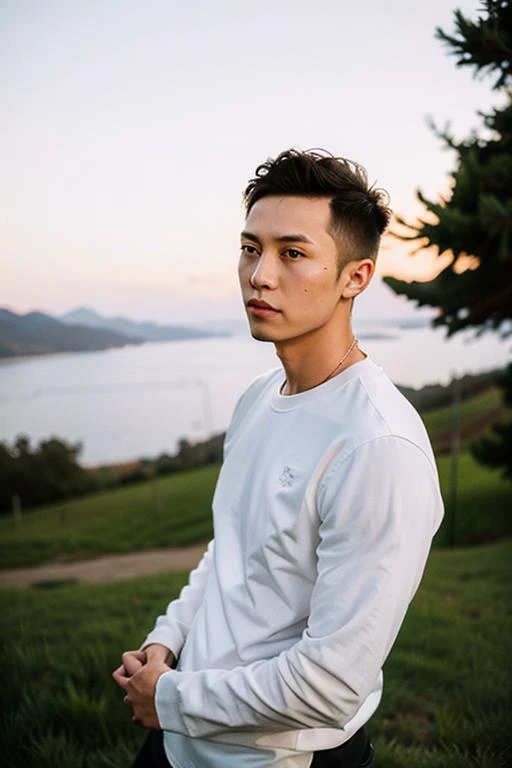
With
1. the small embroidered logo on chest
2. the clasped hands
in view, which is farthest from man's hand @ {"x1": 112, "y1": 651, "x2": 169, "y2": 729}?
the small embroidered logo on chest

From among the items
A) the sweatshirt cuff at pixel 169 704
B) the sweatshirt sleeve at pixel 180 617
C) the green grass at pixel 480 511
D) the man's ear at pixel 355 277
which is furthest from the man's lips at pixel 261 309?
the green grass at pixel 480 511

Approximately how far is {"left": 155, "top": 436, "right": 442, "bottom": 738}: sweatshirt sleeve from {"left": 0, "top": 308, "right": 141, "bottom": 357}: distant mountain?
5488 mm

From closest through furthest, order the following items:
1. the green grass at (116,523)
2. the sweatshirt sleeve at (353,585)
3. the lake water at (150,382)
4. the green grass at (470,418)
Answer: the sweatshirt sleeve at (353,585) < the lake water at (150,382) < the green grass at (116,523) < the green grass at (470,418)

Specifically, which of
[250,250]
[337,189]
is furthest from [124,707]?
[337,189]

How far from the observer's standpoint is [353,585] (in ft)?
3.23

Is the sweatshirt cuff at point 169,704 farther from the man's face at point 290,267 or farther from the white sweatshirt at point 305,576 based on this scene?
the man's face at point 290,267

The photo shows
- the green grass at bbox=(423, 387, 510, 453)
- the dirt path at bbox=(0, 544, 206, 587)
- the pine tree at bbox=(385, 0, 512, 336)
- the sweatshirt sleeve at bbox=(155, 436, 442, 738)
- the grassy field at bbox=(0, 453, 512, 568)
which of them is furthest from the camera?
the green grass at bbox=(423, 387, 510, 453)

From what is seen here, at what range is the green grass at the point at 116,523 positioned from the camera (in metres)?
14.1

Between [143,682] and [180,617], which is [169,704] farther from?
[180,617]

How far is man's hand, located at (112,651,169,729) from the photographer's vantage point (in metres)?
1.18

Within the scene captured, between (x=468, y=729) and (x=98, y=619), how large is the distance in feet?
8.65

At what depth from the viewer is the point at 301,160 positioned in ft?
3.84

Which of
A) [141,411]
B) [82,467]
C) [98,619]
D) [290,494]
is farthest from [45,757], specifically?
[82,467]

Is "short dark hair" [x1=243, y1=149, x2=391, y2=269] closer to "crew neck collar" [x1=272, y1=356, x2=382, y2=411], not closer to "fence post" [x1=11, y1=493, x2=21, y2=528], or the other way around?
"crew neck collar" [x1=272, y1=356, x2=382, y2=411]
